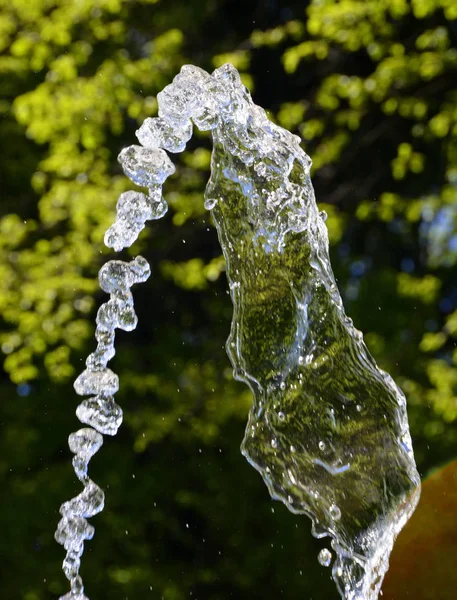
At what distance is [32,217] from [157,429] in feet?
4.17

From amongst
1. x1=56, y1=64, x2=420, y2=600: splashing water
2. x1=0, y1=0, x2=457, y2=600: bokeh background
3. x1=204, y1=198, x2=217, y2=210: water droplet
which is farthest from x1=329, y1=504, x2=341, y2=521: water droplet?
Result: x1=0, y1=0, x2=457, y2=600: bokeh background

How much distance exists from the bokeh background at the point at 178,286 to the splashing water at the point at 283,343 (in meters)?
2.04

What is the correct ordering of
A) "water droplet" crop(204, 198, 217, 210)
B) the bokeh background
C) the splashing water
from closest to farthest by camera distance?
the splashing water < "water droplet" crop(204, 198, 217, 210) < the bokeh background

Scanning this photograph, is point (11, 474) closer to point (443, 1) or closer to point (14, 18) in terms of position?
point (14, 18)

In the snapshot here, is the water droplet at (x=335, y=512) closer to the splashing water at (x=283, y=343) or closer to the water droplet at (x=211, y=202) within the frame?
the splashing water at (x=283, y=343)

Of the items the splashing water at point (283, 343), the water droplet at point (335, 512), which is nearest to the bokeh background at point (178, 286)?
the splashing water at point (283, 343)

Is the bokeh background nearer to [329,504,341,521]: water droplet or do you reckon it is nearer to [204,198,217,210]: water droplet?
[204,198,217,210]: water droplet

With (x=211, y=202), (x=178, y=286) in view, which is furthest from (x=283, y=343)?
(x=178, y=286)

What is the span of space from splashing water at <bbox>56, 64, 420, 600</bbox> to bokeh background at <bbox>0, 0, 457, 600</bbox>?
2.04m

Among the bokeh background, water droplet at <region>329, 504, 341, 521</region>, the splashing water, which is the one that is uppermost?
the splashing water

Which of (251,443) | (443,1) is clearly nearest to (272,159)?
(251,443)

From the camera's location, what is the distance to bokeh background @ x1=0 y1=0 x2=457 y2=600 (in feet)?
13.4

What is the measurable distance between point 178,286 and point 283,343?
2.58 metres

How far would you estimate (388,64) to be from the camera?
Result: 4.02m
